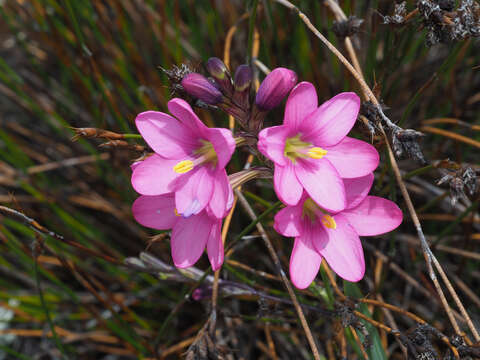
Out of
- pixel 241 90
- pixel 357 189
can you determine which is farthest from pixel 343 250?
pixel 241 90

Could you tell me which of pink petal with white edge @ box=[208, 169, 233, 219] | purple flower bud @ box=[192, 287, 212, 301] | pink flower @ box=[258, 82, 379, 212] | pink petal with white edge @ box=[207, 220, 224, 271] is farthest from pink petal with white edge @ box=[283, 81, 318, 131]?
purple flower bud @ box=[192, 287, 212, 301]

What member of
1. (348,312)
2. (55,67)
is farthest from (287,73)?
(55,67)

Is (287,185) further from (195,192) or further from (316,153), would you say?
(195,192)

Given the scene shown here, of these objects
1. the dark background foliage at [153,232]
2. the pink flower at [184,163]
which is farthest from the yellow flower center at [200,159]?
the dark background foliage at [153,232]

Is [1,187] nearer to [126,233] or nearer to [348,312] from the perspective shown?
[126,233]

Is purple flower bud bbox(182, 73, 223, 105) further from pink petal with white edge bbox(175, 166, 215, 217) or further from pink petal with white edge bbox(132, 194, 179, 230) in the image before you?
pink petal with white edge bbox(132, 194, 179, 230)

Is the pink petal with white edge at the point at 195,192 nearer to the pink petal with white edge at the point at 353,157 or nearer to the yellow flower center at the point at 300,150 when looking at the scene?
the yellow flower center at the point at 300,150
